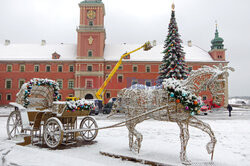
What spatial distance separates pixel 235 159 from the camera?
5.39 m

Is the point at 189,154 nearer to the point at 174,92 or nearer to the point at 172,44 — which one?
the point at 174,92

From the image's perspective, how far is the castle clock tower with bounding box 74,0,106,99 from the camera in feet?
121

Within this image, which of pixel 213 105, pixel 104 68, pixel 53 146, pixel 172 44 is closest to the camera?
pixel 213 105

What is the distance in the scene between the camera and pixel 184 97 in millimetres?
4859

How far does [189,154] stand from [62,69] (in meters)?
36.0

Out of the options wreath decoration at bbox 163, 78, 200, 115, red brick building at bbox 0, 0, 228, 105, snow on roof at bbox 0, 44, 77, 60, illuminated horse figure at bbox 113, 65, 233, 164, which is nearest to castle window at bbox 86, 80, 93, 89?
red brick building at bbox 0, 0, 228, 105

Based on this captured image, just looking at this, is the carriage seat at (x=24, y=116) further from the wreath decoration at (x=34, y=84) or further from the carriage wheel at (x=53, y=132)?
the carriage wheel at (x=53, y=132)

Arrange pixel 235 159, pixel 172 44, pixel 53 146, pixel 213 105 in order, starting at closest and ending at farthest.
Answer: pixel 213 105
pixel 235 159
pixel 53 146
pixel 172 44

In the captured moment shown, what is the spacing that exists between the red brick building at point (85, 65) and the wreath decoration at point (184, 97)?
32.3 metres

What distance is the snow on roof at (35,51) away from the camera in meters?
39.0

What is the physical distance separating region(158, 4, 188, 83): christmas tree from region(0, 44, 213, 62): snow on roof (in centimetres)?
1674

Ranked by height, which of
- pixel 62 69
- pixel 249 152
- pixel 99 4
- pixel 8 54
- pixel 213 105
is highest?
pixel 99 4

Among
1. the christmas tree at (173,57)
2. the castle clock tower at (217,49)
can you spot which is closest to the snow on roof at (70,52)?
Answer: the castle clock tower at (217,49)

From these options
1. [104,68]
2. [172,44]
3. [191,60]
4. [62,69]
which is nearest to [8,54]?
[62,69]
